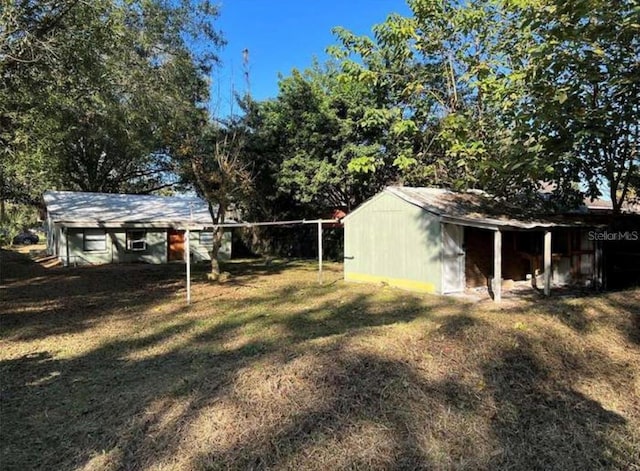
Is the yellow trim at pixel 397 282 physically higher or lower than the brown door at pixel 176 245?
lower

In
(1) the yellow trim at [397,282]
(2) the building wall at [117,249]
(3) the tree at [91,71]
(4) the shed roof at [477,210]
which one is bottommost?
(1) the yellow trim at [397,282]

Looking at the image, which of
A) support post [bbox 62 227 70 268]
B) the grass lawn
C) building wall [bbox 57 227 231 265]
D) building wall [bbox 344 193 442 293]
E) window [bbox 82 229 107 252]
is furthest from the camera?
window [bbox 82 229 107 252]

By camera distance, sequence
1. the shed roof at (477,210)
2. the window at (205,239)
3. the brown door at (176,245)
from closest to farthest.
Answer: the shed roof at (477,210) → the brown door at (176,245) → the window at (205,239)

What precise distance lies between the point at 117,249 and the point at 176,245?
282cm

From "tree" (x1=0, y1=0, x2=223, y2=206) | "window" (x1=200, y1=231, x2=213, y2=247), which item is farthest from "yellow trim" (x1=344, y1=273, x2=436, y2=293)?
"window" (x1=200, y1=231, x2=213, y2=247)

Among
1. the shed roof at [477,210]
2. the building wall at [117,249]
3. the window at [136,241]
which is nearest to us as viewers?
the shed roof at [477,210]

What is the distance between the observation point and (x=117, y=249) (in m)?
21.8

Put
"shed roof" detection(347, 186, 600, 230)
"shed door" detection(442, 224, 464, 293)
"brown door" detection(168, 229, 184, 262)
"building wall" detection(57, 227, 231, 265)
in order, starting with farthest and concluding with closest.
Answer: "brown door" detection(168, 229, 184, 262) < "building wall" detection(57, 227, 231, 265) < "shed door" detection(442, 224, 464, 293) < "shed roof" detection(347, 186, 600, 230)

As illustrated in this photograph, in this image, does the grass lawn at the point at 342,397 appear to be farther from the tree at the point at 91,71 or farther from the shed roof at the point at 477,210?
the tree at the point at 91,71

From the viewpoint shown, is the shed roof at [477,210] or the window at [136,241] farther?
the window at [136,241]

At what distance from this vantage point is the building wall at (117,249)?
67.8 ft

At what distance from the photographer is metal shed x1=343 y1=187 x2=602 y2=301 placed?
39.6 feet

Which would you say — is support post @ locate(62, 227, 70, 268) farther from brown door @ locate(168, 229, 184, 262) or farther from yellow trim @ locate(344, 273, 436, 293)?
yellow trim @ locate(344, 273, 436, 293)

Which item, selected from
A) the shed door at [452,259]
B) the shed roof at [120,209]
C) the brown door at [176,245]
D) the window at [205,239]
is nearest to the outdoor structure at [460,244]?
the shed door at [452,259]
